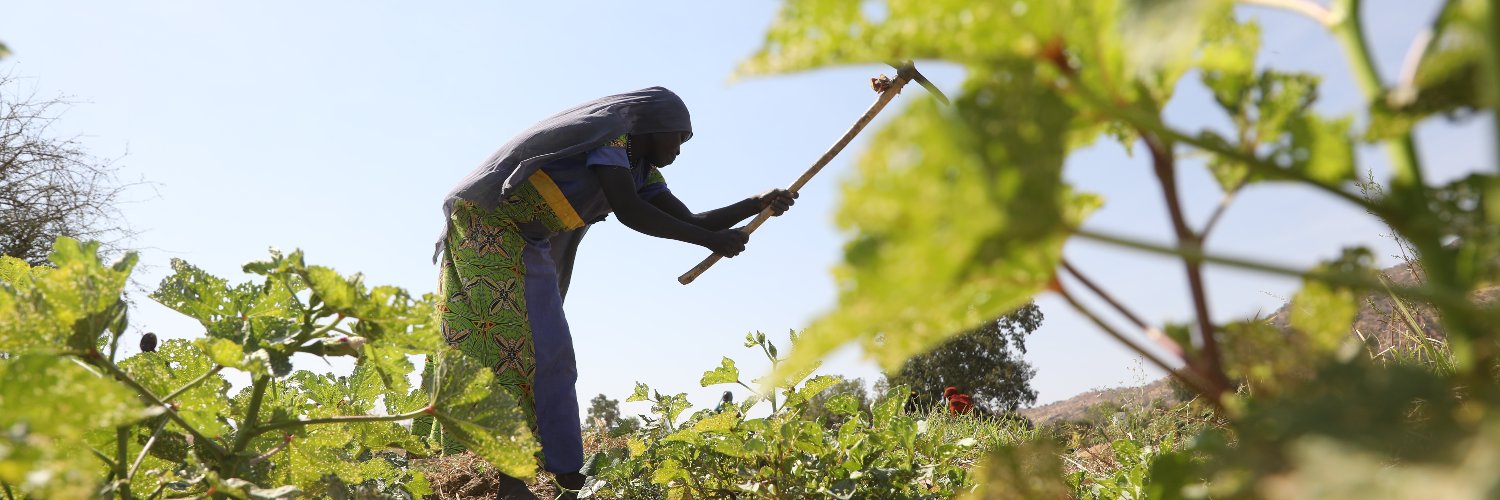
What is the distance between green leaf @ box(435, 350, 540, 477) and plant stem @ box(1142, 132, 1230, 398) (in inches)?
32.3

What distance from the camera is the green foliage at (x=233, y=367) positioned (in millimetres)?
1011

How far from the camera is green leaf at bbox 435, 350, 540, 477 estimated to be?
3.78 feet

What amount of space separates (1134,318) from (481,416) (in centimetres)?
84

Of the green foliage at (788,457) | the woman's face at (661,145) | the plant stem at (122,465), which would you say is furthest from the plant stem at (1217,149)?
the woman's face at (661,145)

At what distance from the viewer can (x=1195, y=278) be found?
564 mm

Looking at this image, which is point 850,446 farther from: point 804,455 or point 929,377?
point 929,377

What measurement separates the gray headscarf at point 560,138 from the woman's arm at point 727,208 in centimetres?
38

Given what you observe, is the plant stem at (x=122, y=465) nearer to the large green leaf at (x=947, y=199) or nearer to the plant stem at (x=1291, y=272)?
the large green leaf at (x=947, y=199)

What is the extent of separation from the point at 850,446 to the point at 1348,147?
1.80m

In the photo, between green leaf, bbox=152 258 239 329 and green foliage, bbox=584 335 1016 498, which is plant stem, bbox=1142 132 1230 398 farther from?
green foliage, bbox=584 335 1016 498

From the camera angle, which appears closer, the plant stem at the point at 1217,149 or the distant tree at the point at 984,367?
the plant stem at the point at 1217,149

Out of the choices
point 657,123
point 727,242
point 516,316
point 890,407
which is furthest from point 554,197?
point 890,407

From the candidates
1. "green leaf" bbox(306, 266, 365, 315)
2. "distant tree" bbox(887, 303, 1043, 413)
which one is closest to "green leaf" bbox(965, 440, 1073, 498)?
"green leaf" bbox(306, 266, 365, 315)

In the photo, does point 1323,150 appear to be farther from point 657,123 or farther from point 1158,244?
point 657,123
